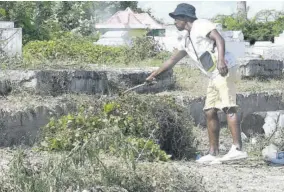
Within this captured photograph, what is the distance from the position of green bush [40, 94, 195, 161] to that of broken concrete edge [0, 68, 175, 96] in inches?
45.9

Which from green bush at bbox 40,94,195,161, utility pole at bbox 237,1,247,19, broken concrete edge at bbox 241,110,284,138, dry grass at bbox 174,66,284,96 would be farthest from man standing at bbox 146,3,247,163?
utility pole at bbox 237,1,247,19

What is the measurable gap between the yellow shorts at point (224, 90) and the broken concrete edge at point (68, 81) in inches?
55.6

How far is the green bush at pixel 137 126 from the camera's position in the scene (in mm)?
6809

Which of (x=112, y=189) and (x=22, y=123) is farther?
(x=22, y=123)

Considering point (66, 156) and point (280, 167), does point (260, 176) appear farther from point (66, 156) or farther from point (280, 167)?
point (66, 156)

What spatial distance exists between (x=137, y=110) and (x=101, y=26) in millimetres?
25187

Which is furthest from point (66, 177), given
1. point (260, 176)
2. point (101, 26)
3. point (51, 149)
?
point (101, 26)

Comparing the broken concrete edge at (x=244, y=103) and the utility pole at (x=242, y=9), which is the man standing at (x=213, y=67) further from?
the utility pole at (x=242, y=9)

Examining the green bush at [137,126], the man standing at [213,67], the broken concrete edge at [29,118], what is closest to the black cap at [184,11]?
the man standing at [213,67]

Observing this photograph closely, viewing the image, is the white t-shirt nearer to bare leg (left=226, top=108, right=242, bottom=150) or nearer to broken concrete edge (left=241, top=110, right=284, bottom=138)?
bare leg (left=226, top=108, right=242, bottom=150)

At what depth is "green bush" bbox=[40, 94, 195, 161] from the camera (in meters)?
6.81

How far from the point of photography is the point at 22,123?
7789mm

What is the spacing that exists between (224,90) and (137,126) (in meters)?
0.93

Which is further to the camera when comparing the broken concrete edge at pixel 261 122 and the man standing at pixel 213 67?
the broken concrete edge at pixel 261 122
